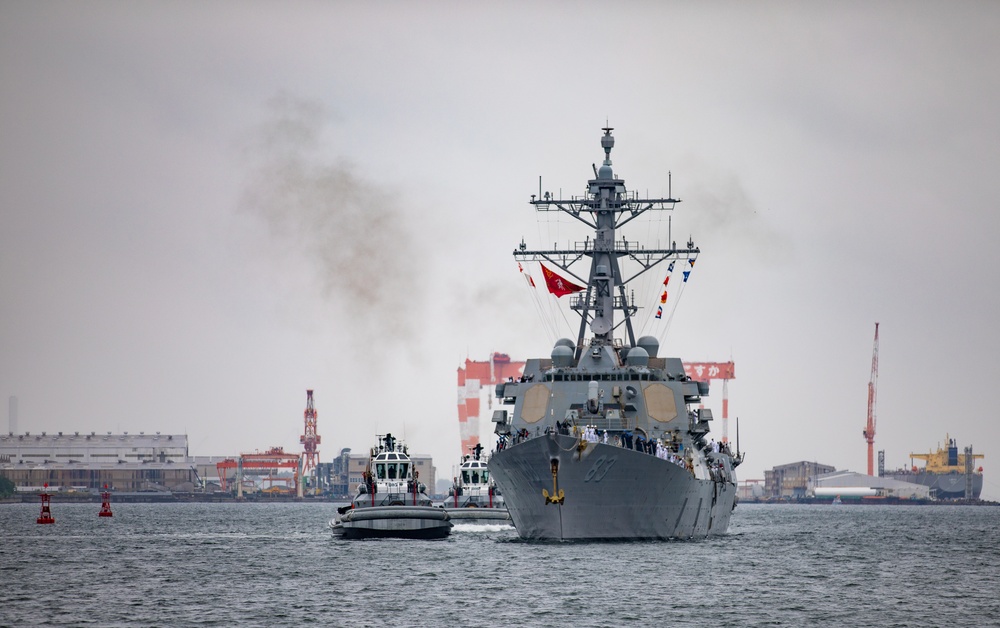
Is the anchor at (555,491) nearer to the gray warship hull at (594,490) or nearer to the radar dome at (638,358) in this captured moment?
the gray warship hull at (594,490)

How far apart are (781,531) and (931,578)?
106ft

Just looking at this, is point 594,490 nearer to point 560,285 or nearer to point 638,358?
point 638,358

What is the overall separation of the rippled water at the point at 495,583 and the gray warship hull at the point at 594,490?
2.37 ft

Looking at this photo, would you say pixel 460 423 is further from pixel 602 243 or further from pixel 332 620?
pixel 332 620

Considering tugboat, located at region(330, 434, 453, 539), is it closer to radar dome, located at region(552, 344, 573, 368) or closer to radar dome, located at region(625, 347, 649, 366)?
radar dome, located at region(552, 344, 573, 368)

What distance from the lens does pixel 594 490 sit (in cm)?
5025

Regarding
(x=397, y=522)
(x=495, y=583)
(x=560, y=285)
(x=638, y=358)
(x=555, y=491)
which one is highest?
(x=560, y=285)

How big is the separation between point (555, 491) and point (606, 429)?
14.9 ft

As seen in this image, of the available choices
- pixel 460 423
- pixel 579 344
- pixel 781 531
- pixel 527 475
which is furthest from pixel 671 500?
pixel 460 423

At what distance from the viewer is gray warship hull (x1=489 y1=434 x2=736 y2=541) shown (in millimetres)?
49469

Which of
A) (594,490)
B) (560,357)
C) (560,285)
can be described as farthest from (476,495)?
(594,490)

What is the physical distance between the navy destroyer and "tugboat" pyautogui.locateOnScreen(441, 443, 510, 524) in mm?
14106

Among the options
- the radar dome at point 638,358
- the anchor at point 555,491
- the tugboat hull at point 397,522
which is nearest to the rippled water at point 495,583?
the tugboat hull at point 397,522

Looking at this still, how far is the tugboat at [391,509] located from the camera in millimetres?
58125
